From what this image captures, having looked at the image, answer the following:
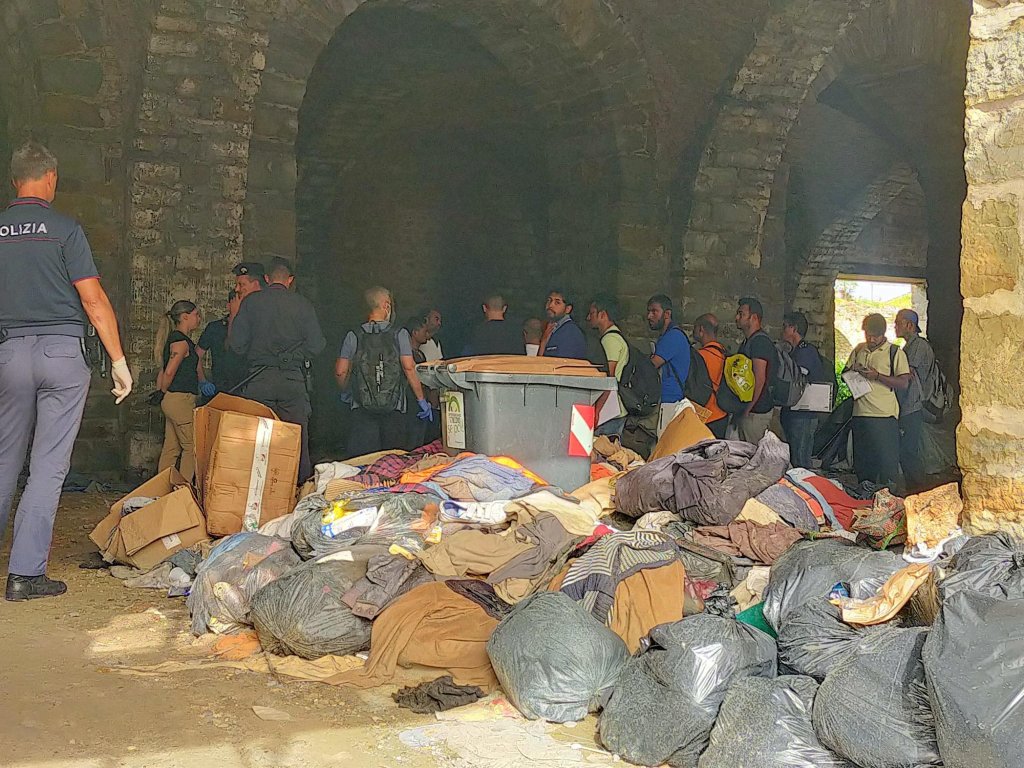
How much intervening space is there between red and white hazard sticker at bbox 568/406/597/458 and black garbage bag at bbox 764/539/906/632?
70.8 inches

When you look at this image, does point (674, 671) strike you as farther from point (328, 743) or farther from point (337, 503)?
point (337, 503)

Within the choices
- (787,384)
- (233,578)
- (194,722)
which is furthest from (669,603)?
(787,384)

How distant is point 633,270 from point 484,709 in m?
7.27

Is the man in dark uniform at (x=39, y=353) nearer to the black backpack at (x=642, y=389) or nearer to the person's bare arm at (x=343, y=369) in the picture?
the person's bare arm at (x=343, y=369)

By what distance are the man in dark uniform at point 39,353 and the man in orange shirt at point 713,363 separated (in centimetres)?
446

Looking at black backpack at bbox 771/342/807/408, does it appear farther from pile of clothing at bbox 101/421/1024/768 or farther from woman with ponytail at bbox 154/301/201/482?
woman with ponytail at bbox 154/301/201/482

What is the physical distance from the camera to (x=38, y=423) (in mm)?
4625

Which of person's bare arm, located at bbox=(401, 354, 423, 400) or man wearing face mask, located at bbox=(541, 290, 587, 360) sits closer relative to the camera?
person's bare arm, located at bbox=(401, 354, 423, 400)

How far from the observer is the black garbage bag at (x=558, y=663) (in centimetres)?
314

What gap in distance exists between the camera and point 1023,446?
9.62 feet

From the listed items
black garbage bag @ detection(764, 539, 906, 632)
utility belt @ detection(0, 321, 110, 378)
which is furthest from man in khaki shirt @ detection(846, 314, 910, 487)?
utility belt @ detection(0, 321, 110, 378)

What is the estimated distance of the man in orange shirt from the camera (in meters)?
7.74

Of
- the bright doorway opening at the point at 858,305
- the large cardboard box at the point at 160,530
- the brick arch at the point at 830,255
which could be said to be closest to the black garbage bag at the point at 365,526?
the large cardboard box at the point at 160,530

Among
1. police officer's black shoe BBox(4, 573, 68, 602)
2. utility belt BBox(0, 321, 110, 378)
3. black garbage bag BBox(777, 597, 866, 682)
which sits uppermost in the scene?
utility belt BBox(0, 321, 110, 378)
